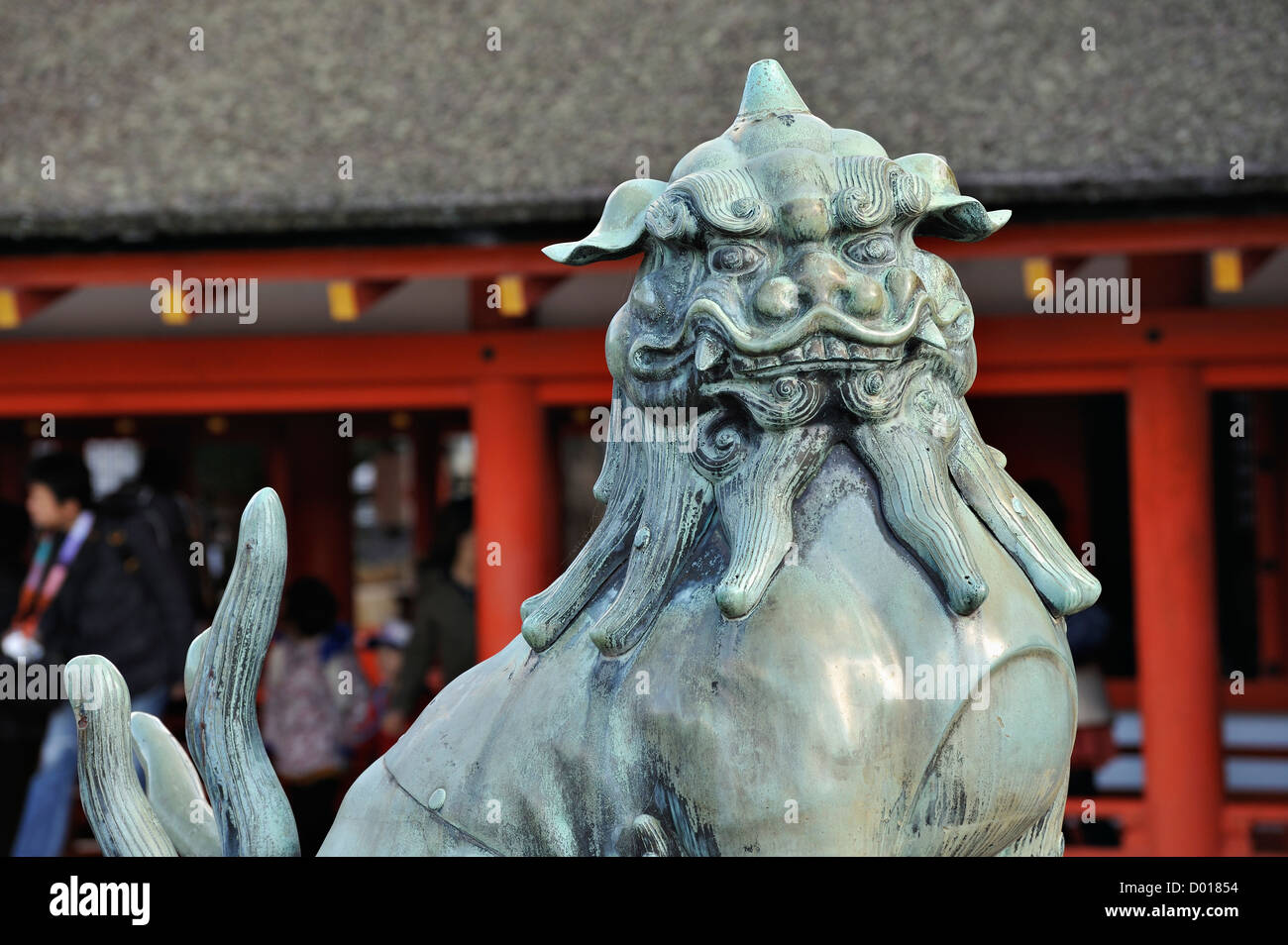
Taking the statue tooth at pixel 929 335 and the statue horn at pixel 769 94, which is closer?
the statue tooth at pixel 929 335

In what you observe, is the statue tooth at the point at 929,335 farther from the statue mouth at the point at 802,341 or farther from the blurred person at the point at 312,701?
the blurred person at the point at 312,701

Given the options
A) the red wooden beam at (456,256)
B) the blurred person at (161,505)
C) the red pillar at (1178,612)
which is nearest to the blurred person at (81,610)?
the blurred person at (161,505)

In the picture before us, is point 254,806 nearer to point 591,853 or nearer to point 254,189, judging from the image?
point 591,853

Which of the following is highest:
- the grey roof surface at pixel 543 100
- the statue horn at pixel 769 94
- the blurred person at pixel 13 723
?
the grey roof surface at pixel 543 100

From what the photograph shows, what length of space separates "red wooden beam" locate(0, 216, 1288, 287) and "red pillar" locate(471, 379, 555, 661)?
562mm

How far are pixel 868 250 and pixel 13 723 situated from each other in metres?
4.06

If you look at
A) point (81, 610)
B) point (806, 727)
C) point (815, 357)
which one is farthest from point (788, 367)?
point (81, 610)

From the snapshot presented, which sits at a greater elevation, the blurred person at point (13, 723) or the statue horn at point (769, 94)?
the statue horn at point (769, 94)

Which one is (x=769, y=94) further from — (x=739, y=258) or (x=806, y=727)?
(x=806, y=727)

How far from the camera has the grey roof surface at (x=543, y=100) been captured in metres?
4.18

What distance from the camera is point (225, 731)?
1.82 meters

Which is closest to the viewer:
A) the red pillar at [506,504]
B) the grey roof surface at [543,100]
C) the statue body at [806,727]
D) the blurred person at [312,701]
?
the statue body at [806,727]

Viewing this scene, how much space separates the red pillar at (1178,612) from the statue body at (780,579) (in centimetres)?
293

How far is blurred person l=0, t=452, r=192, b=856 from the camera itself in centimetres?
451
